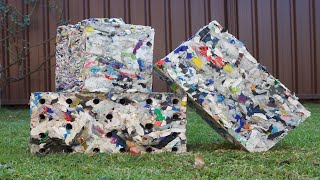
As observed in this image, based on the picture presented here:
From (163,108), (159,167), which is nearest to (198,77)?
(163,108)

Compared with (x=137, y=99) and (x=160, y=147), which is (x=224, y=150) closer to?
(x=160, y=147)

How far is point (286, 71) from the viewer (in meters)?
6.65

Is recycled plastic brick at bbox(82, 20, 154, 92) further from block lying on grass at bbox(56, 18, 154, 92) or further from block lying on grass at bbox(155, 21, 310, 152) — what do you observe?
block lying on grass at bbox(155, 21, 310, 152)

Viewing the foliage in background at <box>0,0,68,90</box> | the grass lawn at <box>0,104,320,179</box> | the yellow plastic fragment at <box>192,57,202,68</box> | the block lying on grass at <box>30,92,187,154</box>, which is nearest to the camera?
the grass lawn at <box>0,104,320,179</box>

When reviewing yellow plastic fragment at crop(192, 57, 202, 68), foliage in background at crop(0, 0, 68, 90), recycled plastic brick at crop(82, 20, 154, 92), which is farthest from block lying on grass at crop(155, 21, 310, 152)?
foliage in background at crop(0, 0, 68, 90)

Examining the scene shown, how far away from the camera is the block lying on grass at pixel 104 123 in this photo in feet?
8.02

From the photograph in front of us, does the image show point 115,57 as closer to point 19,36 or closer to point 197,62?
point 197,62

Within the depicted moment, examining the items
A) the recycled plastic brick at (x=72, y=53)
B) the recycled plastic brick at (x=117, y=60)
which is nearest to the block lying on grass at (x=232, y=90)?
the recycled plastic brick at (x=117, y=60)

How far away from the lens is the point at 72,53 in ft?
9.79

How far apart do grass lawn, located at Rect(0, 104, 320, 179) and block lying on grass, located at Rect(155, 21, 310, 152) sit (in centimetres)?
11

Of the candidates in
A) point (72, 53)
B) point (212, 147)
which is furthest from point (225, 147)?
point (72, 53)

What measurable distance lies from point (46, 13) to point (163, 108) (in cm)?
422

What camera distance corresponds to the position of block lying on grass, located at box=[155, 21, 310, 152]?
2.49 metres

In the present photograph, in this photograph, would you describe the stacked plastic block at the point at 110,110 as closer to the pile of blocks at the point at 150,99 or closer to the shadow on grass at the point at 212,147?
the pile of blocks at the point at 150,99
